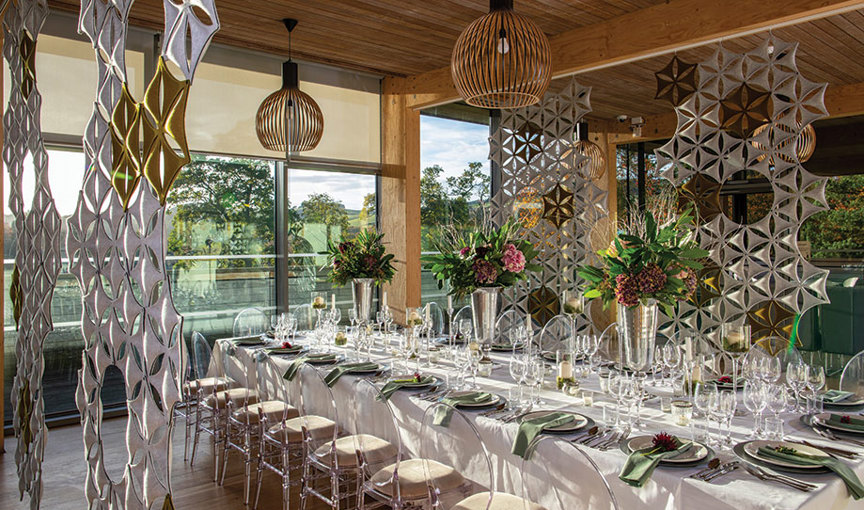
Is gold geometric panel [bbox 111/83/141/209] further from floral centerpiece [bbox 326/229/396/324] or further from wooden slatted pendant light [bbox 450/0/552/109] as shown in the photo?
floral centerpiece [bbox 326/229/396/324]

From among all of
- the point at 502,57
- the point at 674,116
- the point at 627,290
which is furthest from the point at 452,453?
the point at 674,116

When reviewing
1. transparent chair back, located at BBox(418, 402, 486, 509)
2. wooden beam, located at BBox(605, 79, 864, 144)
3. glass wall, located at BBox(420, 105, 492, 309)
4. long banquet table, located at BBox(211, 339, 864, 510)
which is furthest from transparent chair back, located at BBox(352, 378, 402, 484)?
wooden beam, located at BBox(605, 79, 864, 144)

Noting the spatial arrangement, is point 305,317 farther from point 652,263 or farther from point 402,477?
point 652,263

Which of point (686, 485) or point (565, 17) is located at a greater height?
point (565, 17)

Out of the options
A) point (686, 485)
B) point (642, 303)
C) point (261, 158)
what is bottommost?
point (686, 485)

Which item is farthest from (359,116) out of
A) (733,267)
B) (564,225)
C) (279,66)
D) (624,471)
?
(624,471)

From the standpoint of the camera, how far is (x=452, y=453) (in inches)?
116

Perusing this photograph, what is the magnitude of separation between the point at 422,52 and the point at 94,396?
14.8ft

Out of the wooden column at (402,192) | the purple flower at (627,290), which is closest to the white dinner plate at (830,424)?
the purple flower at (627,290)

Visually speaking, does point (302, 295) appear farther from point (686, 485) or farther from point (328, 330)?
point (686, 485)

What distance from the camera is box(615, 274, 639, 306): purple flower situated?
2930 millimetres

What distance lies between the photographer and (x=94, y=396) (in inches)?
94.1

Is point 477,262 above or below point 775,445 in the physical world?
above

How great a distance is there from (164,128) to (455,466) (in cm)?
192
